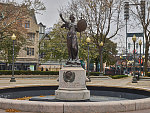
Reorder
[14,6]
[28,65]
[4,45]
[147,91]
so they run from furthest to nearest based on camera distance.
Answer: [28,65] < [4,45] < [14,6] < [147,91]

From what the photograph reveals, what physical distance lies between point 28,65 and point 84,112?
5085cm

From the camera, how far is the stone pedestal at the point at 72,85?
449 inches

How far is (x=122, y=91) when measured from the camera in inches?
611

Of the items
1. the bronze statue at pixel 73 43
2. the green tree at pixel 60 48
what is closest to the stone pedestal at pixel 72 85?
the bronze statue at pixel 73 43

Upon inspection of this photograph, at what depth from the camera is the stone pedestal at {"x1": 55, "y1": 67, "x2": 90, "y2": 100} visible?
37.4ft

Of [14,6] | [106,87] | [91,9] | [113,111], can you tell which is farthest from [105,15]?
[113,111]

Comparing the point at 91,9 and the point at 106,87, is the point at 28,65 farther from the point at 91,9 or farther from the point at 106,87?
the point at 106,87

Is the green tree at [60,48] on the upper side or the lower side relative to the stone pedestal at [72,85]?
upper

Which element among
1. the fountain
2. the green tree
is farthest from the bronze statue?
the green tree

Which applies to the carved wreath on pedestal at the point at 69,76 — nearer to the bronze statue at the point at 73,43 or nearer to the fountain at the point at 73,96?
the fountain at the point at 73,96

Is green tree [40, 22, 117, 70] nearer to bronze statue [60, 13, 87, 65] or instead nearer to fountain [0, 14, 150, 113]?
fountain [0, 14, 150, 113]

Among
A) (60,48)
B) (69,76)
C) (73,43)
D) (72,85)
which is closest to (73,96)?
(72,85)

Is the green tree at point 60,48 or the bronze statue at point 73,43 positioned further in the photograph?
the green tree at point 60,48

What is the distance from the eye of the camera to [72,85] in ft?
37.9
